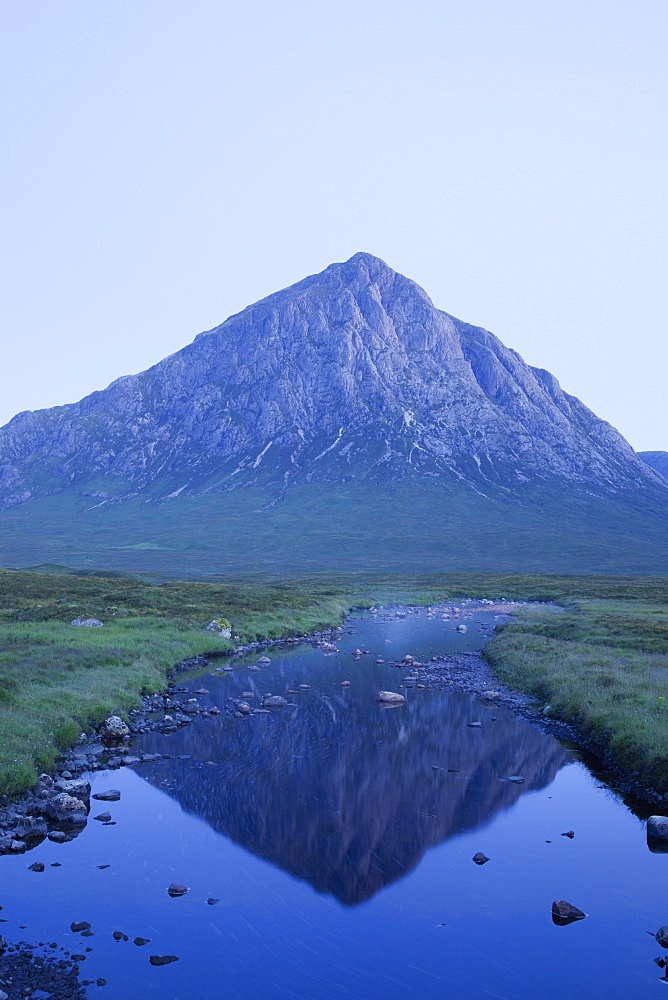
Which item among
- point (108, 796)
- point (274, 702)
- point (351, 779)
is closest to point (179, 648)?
point (274, 702)

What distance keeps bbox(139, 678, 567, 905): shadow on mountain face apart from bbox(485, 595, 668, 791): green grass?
282cm

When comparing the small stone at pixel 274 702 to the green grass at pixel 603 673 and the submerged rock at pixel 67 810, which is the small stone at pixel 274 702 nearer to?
the green grass at pixel 603 673

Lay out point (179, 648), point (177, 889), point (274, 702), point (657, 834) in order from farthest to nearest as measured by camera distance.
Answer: point (179, 648)
point (274, 702)
point (657, 834)
point (177, 889)

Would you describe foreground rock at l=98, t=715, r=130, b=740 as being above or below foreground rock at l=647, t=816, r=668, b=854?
below

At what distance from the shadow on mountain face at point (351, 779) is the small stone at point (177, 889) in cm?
293

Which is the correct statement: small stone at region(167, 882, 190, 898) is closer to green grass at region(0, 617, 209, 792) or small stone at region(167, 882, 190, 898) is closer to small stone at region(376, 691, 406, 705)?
green grass at region(0, 617, 209, 792)

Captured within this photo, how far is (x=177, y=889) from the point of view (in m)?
17.3

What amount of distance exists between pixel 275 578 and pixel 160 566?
41.9 m

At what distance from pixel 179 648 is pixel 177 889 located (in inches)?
1274

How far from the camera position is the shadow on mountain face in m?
20.1

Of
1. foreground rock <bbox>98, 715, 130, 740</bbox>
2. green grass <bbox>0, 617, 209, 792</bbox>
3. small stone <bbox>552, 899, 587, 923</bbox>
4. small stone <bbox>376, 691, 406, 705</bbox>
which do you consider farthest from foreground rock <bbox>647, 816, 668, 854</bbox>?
foreground rock <bbox>98, 715, 130, 740</bbox>

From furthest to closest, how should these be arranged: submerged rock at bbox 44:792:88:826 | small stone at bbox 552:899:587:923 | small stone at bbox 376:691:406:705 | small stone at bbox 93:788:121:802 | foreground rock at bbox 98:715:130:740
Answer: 1. small stone at bbox 376:691:406:705
2. foreground rock at bbox 98:715:130:740
3. small stone at bbox 93:788:121:802
4. submerged rock at bbox 44:792:88:826
5. small stone at bbox 552:899:587:923

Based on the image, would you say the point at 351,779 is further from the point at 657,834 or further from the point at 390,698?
the point at 390,698

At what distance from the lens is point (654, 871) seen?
18625mm
